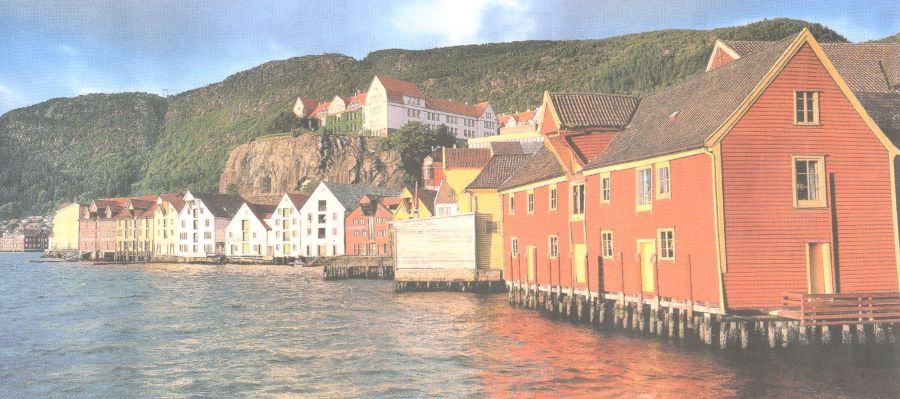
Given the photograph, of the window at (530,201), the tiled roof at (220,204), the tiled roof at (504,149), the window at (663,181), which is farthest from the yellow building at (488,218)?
the tiled roof at (220,204)

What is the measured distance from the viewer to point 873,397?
22953 millimetres

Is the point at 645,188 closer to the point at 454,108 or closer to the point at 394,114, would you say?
the point at 394,114

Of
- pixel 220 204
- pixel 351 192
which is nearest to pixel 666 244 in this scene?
pixel 351 192

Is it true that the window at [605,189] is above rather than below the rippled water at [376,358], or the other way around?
above

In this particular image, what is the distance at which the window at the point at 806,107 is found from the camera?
29.2 metres

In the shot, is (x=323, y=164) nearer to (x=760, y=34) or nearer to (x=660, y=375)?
(x=760, y=34)

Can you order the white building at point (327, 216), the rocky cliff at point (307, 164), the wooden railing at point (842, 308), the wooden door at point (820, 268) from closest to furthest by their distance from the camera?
the wooden railing at point (842, 308), the wooden door at point (820, 268), the white building at point (327, 216), the rocky cliff at point (307, 164)

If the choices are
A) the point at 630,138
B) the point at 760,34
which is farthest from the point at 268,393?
the point at 760,34

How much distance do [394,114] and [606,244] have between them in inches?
4842

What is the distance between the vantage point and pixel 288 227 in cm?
13025

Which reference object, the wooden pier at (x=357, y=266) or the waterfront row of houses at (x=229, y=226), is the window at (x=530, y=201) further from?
the waterfront row of houses at (x=229, y=226)

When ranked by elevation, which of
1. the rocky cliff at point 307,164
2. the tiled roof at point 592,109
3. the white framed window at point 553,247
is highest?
the rocky cliff at point 307,164

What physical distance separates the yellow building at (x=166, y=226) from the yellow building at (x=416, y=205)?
66.8 m

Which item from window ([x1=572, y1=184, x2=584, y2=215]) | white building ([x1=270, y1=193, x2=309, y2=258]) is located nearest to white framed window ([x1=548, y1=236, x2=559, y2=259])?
window ([x1=572, y1=184, x2=584, y2=215])
